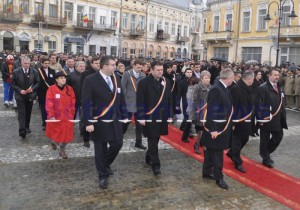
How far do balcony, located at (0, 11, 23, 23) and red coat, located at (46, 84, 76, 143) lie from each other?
1163 inches

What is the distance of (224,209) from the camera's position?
4965 mm

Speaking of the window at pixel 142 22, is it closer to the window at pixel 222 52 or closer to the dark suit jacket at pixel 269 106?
the window at pixel 222 52

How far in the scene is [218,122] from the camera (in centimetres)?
578

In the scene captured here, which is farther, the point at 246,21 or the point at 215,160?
the point at 246,21

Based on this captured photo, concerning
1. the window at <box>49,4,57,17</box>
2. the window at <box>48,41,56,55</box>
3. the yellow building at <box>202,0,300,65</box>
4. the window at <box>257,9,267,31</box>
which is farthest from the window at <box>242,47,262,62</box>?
the window at <box>49,4,57,17</box>

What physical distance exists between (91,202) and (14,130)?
5.13 metres

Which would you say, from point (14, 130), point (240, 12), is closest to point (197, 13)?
point (240, 12)

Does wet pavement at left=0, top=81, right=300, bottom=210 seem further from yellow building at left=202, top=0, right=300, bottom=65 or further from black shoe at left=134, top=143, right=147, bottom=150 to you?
yellow building at left=202, top=0, right=300, bottom=65

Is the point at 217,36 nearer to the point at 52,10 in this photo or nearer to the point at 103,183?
the point at 52,10

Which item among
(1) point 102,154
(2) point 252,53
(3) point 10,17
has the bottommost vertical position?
(1) point 102,154

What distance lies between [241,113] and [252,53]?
32.0 meters

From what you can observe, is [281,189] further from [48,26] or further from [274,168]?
[48,26]

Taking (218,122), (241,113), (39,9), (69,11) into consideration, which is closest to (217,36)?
(69,11)

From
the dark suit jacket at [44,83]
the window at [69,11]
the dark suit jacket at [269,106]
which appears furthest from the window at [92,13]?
the dark suit jacket at [269,106]
